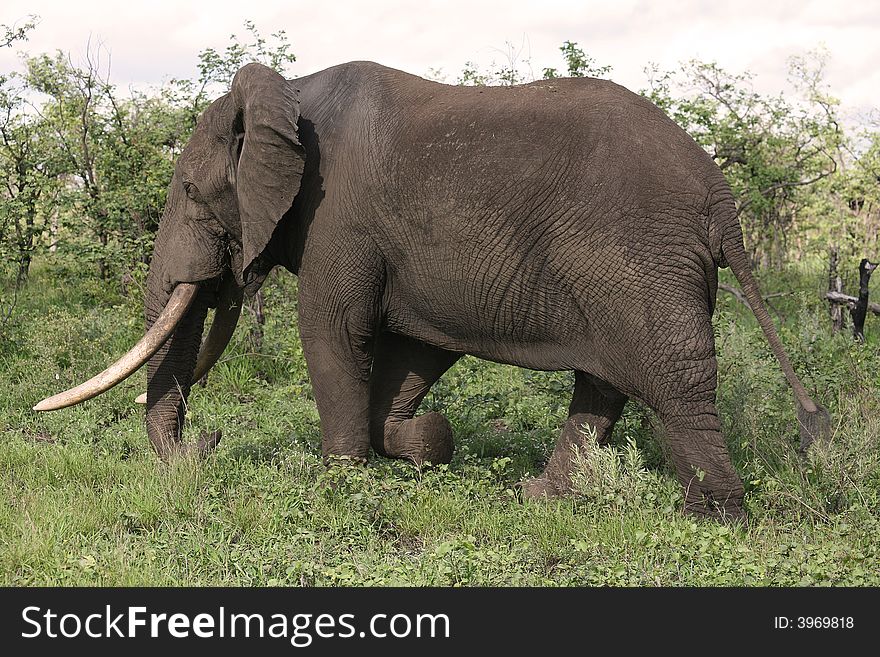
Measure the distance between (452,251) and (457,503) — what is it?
133cm

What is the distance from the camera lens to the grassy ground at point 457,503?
4.66 m

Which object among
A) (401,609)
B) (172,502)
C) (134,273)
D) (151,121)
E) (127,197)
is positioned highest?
(151,121)

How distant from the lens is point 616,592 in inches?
170

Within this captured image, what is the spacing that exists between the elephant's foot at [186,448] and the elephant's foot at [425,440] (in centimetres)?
112

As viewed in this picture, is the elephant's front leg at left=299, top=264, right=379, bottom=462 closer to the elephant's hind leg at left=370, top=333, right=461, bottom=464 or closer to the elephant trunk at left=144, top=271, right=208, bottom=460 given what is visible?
the elephant's hind leg at left=370, top=333, right=461, bottom=464

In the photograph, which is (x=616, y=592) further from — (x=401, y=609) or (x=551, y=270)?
(x=551, y=270)

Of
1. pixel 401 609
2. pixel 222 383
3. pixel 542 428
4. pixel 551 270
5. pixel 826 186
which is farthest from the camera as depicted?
pixel 826 186

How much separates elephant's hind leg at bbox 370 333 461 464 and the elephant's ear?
115 centimetres

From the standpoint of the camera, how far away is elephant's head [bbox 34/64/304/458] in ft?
18.1

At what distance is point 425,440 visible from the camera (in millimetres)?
6105

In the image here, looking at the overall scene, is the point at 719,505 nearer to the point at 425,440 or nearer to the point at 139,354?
the point at 425,440

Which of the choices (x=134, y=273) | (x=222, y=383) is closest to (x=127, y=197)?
(x=134, y=273)

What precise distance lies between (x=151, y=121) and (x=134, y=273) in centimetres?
176

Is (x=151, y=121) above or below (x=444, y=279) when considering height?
above
